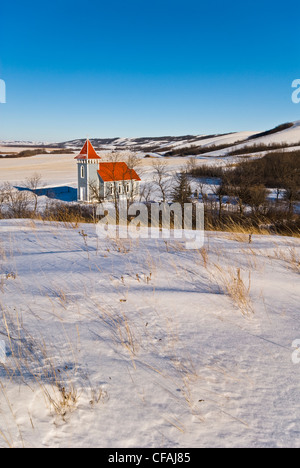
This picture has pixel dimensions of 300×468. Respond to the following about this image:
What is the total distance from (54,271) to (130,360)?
71.1 inches

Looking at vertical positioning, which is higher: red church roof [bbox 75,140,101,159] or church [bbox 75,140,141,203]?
red church roof [bbox 75,140,101,159]

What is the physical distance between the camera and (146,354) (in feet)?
6.64

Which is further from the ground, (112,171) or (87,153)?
(87,153)

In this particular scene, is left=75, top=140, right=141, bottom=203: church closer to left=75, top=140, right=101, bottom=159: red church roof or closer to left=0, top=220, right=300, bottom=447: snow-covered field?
left=75, top=140, right=101, bottom=159: red church roof

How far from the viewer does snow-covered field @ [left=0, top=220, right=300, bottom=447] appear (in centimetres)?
147

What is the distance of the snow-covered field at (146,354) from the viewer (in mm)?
1471

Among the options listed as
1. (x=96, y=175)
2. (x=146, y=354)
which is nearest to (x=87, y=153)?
(x=96, y=175)

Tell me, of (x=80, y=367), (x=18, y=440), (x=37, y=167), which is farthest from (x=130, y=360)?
(x=37, y=167)

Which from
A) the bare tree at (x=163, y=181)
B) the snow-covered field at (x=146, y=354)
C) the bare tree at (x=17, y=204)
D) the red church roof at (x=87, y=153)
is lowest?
the snow-covered field at (x=146, y=354)

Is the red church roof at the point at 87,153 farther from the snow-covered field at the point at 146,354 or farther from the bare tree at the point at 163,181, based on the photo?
the snow-covered field at the point at 146,354

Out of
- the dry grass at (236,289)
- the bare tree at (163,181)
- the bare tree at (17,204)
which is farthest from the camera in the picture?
the bare tree at (163,181)

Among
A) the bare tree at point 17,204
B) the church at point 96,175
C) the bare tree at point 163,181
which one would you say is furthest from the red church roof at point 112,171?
the bare tree at point 17,204

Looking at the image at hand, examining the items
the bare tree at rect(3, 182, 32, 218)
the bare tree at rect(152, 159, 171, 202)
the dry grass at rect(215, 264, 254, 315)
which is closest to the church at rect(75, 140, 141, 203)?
the bare tree at rect(152, 159, 171, 202)

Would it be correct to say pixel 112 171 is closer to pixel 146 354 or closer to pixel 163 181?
pixel 163 181
